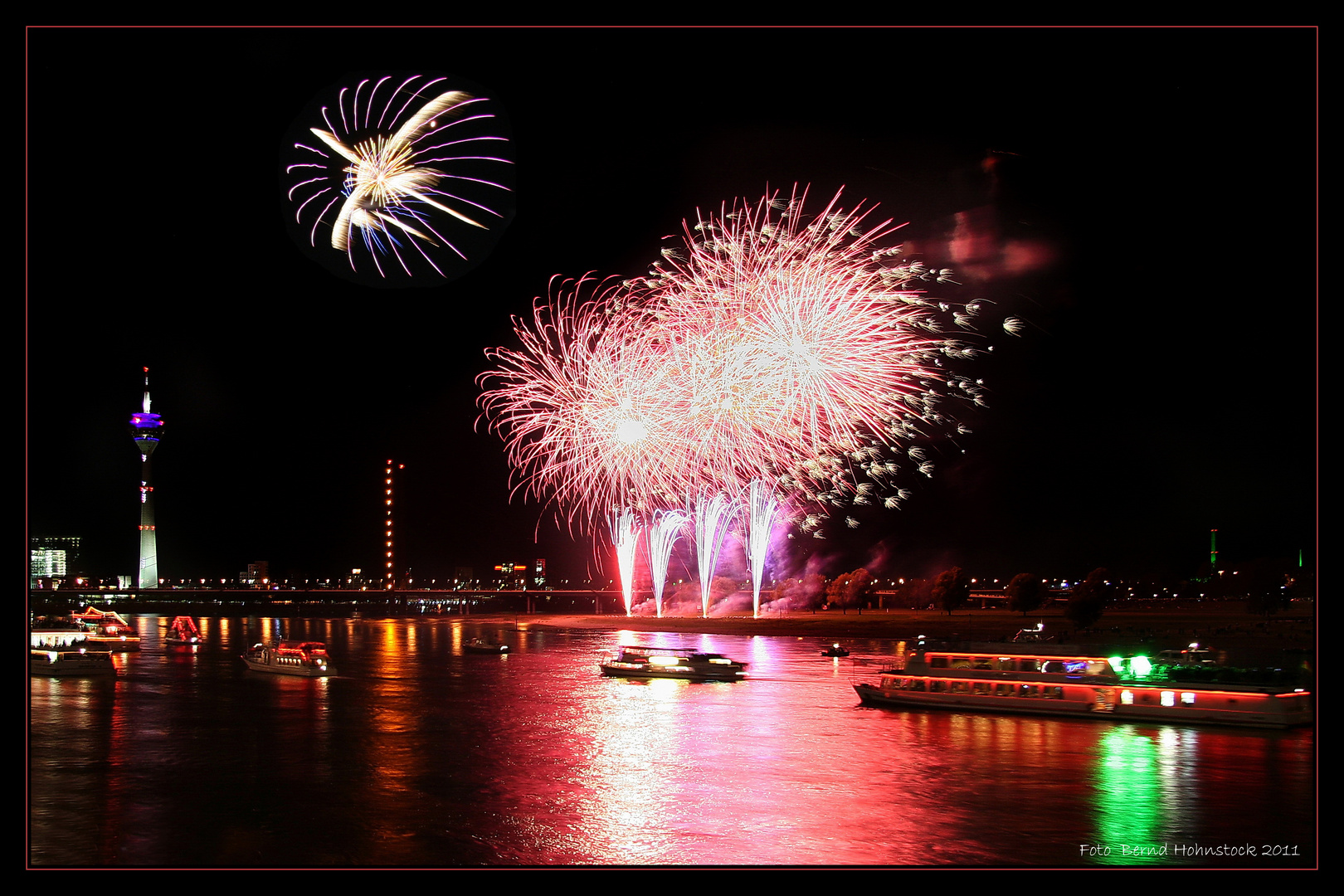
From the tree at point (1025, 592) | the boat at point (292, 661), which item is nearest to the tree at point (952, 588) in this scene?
the tree at point (1025, 592)

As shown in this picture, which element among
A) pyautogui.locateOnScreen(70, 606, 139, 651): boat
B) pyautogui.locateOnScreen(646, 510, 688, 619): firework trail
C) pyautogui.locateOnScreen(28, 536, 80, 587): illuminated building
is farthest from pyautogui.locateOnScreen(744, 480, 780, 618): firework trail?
pyautogui.locateOnScreen(28, 536, 80, 587): illuminated building

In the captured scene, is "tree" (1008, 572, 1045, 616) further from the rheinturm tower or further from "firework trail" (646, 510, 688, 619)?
the rheinturm tower

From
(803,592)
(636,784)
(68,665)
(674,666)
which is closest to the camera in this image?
(636,784)

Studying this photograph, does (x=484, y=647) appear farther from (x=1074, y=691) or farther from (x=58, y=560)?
(x=58, y=560)

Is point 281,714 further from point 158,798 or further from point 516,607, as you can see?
point 516,607

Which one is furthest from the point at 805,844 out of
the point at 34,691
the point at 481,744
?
the point at 34,691

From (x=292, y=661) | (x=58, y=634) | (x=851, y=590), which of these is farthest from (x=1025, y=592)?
(x=58, y=634)

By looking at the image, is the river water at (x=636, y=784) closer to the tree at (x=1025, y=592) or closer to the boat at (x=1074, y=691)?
the boat at (x=1074, y=691)
